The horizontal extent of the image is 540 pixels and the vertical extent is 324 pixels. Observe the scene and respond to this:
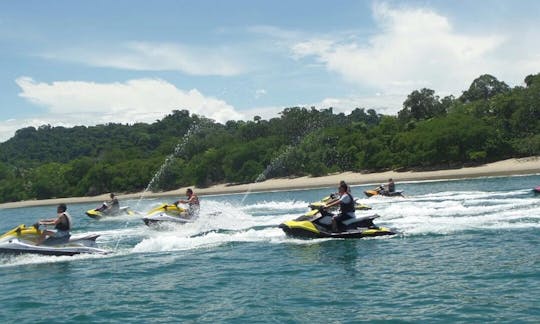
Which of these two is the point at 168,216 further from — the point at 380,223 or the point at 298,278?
the point at 298,278

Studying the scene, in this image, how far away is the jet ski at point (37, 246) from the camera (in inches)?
734

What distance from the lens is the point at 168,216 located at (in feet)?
84.4

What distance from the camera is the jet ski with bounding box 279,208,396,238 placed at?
19.5 metres

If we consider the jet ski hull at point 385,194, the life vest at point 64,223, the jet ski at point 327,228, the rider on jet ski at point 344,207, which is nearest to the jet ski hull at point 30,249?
the life vest at point 64,223

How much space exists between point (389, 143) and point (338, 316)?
62829 mm

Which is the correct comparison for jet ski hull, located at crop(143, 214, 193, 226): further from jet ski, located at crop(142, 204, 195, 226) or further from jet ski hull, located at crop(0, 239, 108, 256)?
jet ski hull, located at crop(0, 239, 108, 256)

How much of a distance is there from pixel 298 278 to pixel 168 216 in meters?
12.6

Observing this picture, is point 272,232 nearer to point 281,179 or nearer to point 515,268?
point 515,268

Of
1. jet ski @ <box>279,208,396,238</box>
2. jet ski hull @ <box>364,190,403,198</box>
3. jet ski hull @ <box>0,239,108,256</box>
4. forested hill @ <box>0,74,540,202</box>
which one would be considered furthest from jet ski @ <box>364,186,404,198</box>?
forested hill @ <box>0,74,540,202</box>

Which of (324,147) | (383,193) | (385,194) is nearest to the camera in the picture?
(385,194)

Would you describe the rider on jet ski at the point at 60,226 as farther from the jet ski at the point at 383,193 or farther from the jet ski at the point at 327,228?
the jet ski at the point at 383,193

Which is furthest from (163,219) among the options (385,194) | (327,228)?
(385,194)

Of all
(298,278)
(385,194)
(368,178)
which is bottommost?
(298,278)

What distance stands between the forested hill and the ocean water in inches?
1597
